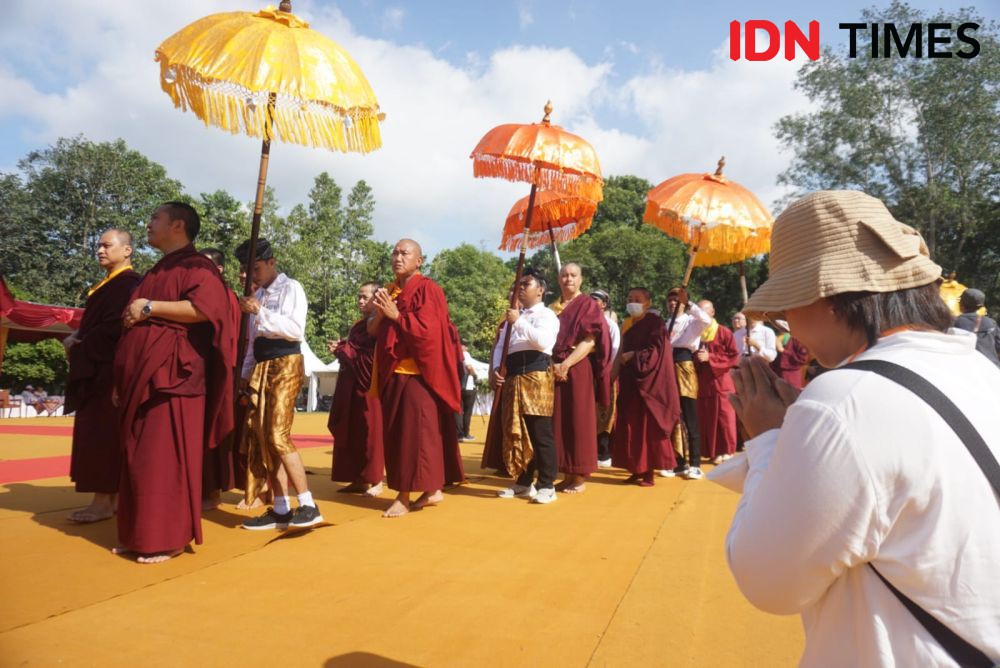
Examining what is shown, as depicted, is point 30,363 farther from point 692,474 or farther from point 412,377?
point 692,474

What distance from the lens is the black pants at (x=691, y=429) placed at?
7348mm

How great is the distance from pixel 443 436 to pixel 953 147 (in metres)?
23.3

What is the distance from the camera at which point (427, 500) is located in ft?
17.4

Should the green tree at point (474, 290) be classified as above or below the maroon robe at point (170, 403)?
above

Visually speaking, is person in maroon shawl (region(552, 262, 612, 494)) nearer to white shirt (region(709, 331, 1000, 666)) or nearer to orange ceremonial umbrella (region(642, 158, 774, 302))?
orange ceremonial umbrella (region(642, 158, 774, 302))

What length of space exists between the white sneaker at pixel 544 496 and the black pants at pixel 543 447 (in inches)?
1.9

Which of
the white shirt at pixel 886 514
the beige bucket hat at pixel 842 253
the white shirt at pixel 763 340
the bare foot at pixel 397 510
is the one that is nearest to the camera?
the white shirt at pixel 886 514

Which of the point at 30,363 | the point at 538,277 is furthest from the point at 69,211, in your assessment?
the point at 538,277

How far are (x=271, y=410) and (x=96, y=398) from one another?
118cm

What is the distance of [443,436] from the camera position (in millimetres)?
5617

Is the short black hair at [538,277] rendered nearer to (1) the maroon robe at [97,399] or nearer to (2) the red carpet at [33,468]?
(1) the maroon robe at [97,399]

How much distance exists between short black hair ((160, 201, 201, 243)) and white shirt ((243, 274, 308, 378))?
64cm

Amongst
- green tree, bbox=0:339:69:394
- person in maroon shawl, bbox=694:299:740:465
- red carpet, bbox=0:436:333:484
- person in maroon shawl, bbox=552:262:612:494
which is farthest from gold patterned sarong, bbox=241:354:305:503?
green tree, bbox=0:339:69:394

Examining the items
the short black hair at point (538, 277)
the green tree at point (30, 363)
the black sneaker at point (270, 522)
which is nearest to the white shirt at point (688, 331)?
the short black hair at point (538, 277)
